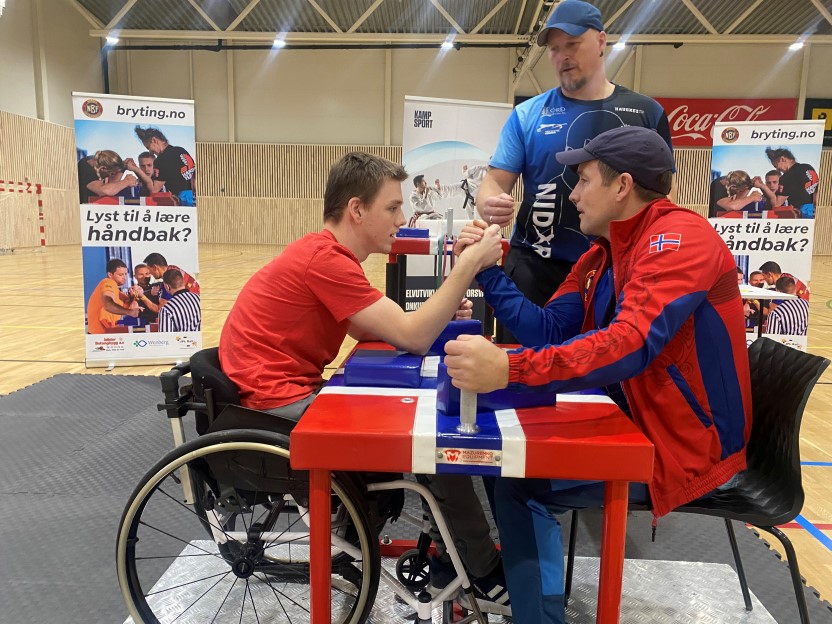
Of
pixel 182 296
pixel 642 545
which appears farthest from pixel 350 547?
pixel 182 296

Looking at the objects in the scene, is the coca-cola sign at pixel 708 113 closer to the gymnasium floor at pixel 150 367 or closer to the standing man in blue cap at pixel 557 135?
the gymnasium floor at pixel 150 367

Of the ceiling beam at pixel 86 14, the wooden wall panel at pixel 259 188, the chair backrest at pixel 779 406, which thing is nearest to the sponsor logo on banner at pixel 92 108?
the chair backrest at pixel 779 406

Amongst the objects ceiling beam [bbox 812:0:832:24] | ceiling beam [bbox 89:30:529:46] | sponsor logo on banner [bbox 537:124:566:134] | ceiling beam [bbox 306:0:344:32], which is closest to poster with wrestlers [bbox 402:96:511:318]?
sponsor logo on banner [bbox 537:124:566:134]

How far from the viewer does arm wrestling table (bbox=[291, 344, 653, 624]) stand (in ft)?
3.35

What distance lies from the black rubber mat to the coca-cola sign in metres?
13.8

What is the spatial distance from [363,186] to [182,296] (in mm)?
3296

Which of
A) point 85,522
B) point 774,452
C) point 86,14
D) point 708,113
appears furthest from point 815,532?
point 86,14

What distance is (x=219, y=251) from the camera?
14.0 m

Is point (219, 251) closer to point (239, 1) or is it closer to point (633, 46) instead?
point (239, 1)

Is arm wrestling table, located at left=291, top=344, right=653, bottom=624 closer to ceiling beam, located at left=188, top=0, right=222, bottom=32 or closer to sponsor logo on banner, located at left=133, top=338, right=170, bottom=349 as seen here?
sponsor logo on banner, located at left=133, top=338, right=170, bottom=349

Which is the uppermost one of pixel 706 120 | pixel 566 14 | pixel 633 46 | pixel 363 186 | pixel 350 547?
pixel 633 46

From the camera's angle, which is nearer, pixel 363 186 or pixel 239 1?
pixel 363 186

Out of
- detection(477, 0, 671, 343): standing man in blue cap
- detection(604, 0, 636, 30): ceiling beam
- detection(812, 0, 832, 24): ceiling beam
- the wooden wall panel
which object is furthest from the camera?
the wooden wall panel

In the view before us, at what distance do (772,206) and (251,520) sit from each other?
5.01m
